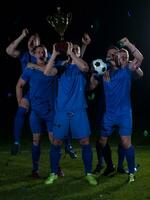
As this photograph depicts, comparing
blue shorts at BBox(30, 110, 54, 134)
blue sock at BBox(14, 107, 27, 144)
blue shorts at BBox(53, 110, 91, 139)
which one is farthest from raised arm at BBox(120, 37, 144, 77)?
blue sock at BBox(14, 107, 27, 144)

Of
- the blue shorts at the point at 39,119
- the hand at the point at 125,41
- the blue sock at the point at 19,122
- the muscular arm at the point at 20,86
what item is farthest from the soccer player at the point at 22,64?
the hand at the point at 125,41

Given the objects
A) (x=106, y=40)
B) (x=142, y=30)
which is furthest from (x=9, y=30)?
(x=142, y=30)

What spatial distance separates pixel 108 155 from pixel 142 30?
14356 millimetres

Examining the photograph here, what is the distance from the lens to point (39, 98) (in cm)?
916

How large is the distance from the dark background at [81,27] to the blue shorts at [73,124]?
1003 centimetres

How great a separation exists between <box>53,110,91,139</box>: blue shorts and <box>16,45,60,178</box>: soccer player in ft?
1.86

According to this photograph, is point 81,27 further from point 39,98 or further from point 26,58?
point 39,98

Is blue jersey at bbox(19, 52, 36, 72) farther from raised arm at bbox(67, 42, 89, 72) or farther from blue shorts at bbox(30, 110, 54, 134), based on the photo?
raised arm at bbox(67, 42, 89, 72)

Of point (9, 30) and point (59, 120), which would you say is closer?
point (59, 120)

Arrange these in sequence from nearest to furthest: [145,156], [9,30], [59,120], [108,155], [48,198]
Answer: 1. [48,198]
2. [59,120]
3. [108,155]
4. [145,156]
5. [9,30]

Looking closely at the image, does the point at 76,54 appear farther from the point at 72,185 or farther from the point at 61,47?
the point at 72,185

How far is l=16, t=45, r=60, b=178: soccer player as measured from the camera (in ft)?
29.6

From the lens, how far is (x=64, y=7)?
21.2m

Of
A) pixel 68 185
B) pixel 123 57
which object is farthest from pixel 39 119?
pixel 123 57
